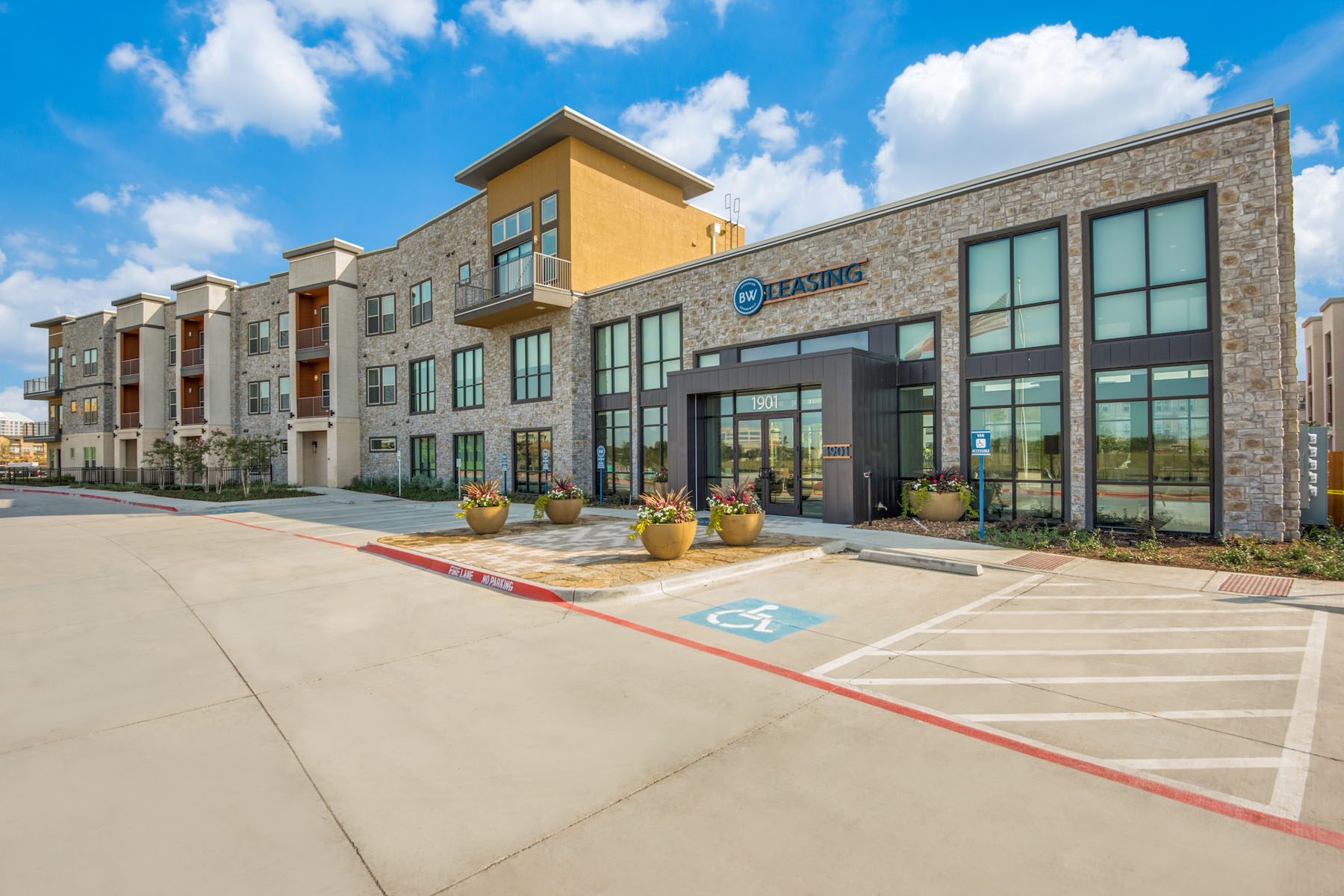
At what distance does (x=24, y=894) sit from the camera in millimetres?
2814

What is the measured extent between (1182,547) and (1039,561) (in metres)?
3.16

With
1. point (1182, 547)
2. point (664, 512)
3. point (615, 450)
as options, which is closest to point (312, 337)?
point (615, 450)

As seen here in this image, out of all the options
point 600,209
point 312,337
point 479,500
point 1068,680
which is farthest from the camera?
point 312,337

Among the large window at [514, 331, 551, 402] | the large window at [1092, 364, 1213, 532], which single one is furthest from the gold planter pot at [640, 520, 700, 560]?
the large window at [514, 331, 551, 402]

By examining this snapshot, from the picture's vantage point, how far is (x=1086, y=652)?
6.06 meters

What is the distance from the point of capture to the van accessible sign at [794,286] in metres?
16.4

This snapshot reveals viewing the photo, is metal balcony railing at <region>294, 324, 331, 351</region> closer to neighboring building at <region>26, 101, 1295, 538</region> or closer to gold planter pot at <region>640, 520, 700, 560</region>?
neighboring building at <region>26, 101, 1295, 538</region>

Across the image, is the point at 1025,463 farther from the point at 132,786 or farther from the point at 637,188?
the point at 637,188

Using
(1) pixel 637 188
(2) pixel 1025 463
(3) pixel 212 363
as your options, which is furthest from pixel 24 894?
(3) pixel 212 363

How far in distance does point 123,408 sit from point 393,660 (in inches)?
2052

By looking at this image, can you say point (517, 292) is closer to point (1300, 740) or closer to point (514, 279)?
point (514, 279)

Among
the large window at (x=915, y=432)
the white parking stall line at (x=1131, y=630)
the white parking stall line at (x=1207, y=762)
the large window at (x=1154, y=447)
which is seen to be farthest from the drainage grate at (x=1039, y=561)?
the white parking stall line at (x=1207, y=762)

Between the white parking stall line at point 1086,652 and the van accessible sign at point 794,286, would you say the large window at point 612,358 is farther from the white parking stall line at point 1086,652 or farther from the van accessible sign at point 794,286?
the white parking stall line at point 1086,652

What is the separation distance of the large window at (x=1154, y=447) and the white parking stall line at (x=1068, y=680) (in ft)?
26.3
